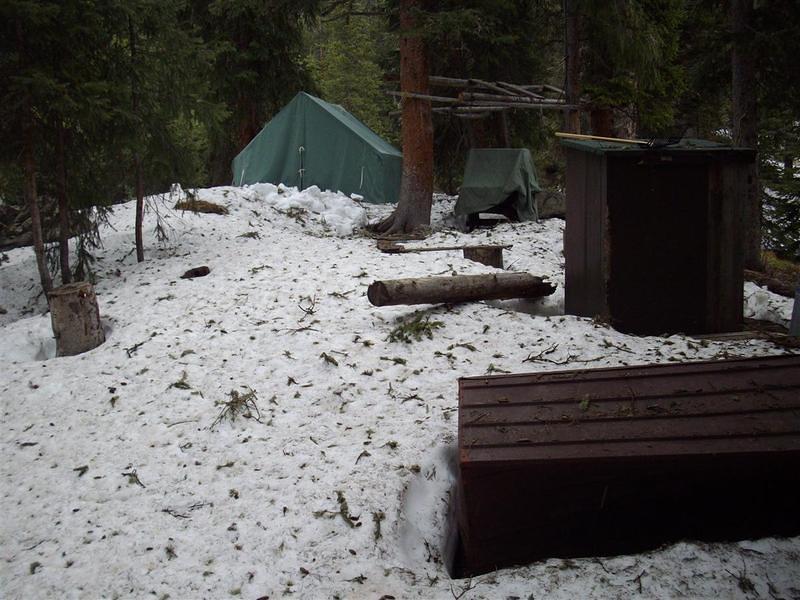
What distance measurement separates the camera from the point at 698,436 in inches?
112

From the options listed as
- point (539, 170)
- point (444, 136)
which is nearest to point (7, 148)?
point (444, 136)

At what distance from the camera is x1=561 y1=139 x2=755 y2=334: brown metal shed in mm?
5918

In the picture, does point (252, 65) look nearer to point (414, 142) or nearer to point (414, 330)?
point (414, 142)

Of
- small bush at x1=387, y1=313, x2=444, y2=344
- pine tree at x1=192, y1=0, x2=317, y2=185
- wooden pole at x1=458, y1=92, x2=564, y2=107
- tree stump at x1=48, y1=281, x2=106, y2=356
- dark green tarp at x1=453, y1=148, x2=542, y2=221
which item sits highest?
pine tree at x1=192, y1=0, x2=317, y2=185

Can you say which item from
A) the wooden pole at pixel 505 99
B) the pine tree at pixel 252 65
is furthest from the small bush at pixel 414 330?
the pine tree at pixel 252 65

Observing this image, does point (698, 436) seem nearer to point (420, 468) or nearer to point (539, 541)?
point (539, 541)

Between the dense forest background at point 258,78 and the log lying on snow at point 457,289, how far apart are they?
173 inches

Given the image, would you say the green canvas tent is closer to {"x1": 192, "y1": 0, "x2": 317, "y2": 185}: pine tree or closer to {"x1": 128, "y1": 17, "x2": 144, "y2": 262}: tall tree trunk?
{"x1": 192, "y1": 0, "x2": 317, "y2": 185}: pine tree

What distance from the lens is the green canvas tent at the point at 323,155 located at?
15.4 m

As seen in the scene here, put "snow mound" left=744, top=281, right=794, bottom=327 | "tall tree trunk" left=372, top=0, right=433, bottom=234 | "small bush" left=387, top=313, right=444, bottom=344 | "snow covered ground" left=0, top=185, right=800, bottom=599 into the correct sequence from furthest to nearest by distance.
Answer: "tall tree trunk" left=372, top=0, right=433, bottom=234, "snow mound" left=744, top=281, right=794, bottom=327, "small bush" left=387, top=313, right=444, bottom=344, "snow covered ground" left=0, top=185, right=800, bottom=599

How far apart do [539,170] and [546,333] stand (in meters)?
19.9

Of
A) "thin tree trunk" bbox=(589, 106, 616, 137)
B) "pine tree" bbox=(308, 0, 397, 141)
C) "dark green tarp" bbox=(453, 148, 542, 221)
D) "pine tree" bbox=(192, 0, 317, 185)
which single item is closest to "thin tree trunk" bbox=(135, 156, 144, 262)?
"dark green tarp" bbox=(453, 148, 542, 221)

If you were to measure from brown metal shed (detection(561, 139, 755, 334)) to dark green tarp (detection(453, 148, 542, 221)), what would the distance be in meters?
7.13

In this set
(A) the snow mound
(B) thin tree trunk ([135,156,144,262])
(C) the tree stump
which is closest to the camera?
(C) the tree stump
